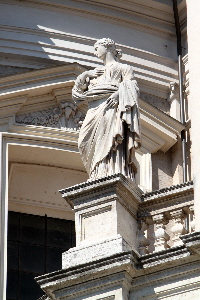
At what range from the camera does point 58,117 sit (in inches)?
720

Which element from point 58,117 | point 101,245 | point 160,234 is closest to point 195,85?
→ point 160,234

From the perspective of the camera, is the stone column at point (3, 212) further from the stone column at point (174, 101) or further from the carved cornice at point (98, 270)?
the carved cornice at point (98, 270)

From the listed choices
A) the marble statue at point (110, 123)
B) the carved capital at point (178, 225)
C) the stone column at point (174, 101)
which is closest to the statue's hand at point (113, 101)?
the marble statue at point (110, 123)

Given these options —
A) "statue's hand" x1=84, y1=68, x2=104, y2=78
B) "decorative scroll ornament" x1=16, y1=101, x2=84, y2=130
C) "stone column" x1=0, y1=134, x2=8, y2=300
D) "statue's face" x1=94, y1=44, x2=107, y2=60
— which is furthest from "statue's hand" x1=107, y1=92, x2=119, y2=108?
"decorative scroll ornament" x1=16, y1=101, x2=84, y2=130

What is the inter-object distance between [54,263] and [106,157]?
3351 mm

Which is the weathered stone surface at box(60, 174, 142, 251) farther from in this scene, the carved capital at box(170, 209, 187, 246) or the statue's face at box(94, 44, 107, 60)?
the statue's face at box(94, 44, 107, 60)

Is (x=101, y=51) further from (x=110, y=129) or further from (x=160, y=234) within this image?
(x=160, y=234)

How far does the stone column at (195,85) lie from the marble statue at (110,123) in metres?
0.58

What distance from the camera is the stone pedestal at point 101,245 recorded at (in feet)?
45.3

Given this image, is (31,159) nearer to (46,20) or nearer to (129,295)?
(46,20)

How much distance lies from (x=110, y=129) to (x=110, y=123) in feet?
0.23

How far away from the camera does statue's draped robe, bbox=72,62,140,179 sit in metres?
14.8

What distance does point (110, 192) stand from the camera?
47.0 ft

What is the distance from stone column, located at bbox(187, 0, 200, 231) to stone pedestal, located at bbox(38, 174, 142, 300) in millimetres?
581
